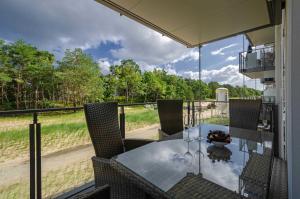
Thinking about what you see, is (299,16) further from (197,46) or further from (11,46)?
(11,46)

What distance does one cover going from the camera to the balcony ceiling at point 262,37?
6.60m

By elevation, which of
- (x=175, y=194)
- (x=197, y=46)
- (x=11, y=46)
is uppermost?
(x=11, y=46)

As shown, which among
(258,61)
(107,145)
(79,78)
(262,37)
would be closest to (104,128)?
(107,145)

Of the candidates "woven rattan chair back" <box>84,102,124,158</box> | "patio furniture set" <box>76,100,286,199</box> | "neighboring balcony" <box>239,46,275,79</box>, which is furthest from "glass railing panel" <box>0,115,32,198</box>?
"neighboring balcony" <box>239,46,275,79</box>

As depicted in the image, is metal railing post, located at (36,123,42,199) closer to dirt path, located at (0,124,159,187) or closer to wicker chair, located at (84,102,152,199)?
dirt path, located at (0,124,159,187)

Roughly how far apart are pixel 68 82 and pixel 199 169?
19540mm

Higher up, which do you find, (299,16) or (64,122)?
(299,16)

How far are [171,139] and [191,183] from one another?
0.90 meters

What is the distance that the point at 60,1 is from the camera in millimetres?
14938

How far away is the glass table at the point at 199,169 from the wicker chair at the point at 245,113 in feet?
3.64

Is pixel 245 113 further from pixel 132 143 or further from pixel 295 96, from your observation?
pixel 295 96

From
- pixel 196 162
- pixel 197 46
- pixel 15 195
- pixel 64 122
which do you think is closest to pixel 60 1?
pixel 197 46

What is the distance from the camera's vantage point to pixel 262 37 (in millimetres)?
7418

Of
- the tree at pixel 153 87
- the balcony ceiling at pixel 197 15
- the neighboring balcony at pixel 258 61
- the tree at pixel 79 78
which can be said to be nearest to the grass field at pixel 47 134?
the balcony ceiling at pixel 197 15
